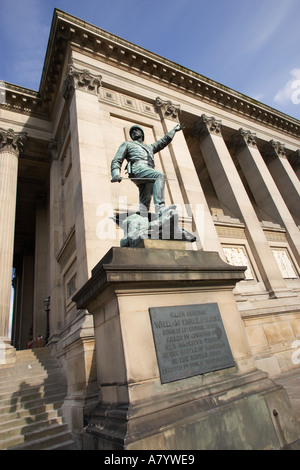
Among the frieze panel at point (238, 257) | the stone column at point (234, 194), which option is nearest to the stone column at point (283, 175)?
the stone column at point (234, 194)

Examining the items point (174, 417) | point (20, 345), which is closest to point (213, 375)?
point (174, 417)

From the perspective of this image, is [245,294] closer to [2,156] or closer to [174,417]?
[174,417]

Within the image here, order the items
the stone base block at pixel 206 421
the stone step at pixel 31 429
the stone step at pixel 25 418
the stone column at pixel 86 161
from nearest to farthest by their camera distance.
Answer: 1. the stone base block at pixel 206 421
2. the stone step at pixel 31 429
3. the stone step at pixel 25 418
4. the stone column at pixel 86 161

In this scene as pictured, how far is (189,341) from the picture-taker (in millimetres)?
3703

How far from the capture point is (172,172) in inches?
541

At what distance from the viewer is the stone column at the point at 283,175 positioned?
20516mm

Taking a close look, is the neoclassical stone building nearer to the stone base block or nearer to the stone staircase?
the stone staircase

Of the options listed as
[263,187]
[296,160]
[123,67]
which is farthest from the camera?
[296,160]

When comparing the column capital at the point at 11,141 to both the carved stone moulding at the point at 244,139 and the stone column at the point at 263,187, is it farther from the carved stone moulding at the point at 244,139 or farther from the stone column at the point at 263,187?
the stone column at the point at 263,187

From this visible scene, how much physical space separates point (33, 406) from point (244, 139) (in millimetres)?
20293

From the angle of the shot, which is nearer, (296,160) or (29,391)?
(29,391)

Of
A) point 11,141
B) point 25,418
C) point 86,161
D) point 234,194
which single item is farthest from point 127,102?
point 25,418

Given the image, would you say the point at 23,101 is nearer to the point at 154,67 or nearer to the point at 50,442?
the point at 154,67

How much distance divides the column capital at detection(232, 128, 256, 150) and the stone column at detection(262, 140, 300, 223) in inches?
109
